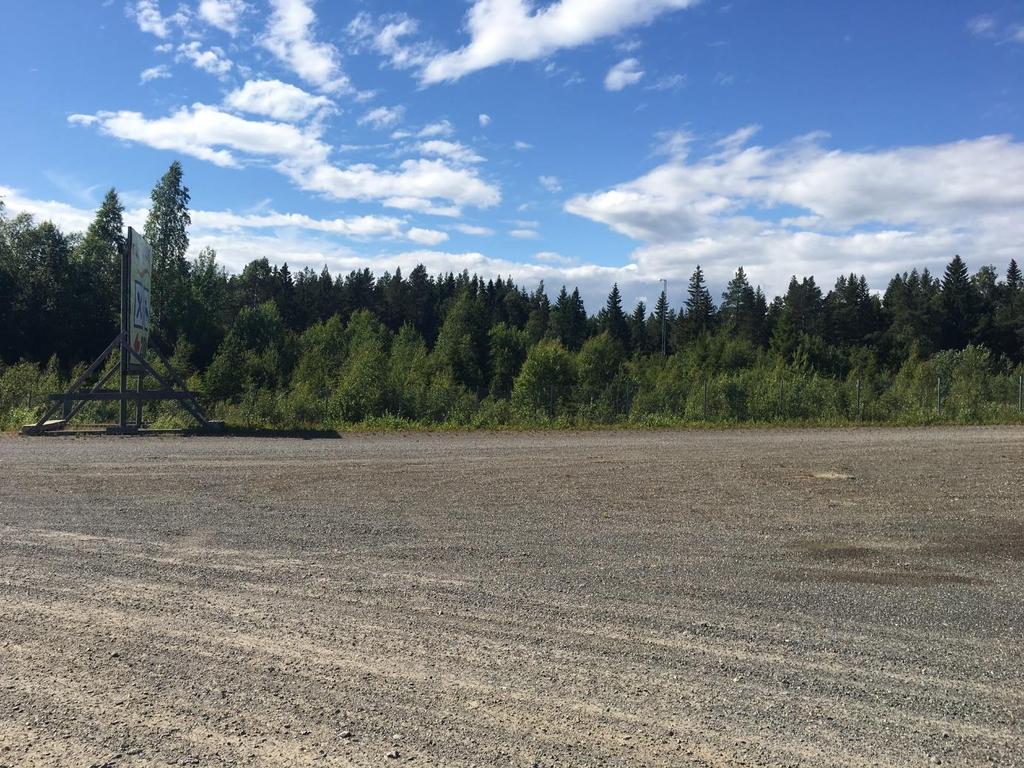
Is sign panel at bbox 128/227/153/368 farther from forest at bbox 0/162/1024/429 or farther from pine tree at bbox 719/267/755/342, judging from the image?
pine tree at bbox 719/267/755/342

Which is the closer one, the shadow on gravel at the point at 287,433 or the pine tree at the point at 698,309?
the shadow on gravel at the point at 287,433

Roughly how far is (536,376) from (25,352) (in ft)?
153

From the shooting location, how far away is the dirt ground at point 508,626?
12.6 ft

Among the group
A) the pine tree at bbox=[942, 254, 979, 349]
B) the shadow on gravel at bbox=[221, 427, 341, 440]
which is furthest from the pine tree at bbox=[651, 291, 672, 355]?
the shadow on gravel at bbox=[221, 427, 341, 440]

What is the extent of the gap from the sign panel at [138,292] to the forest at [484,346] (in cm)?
244

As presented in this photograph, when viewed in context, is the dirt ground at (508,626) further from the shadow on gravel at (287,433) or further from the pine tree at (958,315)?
the pine tree at (958,315)

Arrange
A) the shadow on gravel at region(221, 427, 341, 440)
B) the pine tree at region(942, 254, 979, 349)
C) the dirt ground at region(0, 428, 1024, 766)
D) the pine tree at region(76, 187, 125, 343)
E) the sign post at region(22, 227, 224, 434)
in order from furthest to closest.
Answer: the pine tree at region(942, 254, 979, 349), the pine tree at region(76, 187, 125, 343), the sign post at region(22, 227, 224, 434), the shadow on gravel at region(221, 427, 341, 440), the dirt ground at region(0, 428, 1024, 766)

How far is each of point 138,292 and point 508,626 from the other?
19.8 m

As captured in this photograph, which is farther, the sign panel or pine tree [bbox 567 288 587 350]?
pine tree [bbox 567 288 587 350]

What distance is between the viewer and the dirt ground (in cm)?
383

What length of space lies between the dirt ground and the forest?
45.6ft

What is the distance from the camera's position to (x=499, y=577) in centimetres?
677

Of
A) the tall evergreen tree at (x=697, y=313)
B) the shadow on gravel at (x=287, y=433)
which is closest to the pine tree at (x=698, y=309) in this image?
the tall evergreen tree at (x=697, y=313)

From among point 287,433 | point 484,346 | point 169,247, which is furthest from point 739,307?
point 287,433
